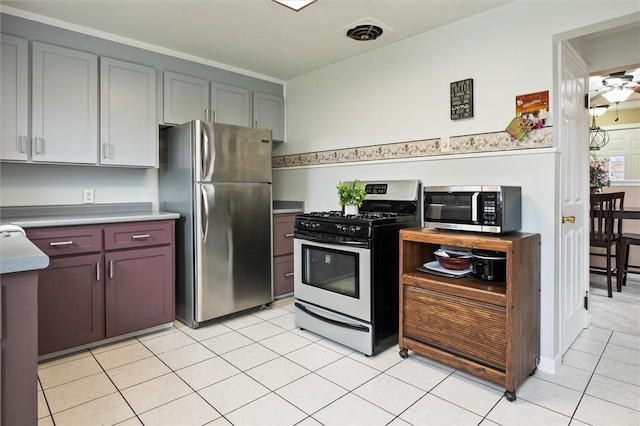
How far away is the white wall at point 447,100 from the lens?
88.4 inches

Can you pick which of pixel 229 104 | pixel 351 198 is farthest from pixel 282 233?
pixel 229 104

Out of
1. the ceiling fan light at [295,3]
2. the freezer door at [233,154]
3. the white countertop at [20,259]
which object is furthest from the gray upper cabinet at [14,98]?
the ceiling fan light at [295,3]

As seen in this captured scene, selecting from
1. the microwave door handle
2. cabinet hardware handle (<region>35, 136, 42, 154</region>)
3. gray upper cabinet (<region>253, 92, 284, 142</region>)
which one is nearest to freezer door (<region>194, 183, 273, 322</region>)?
gray upper cabinet (<region>253, 92, 284, 142</region>)

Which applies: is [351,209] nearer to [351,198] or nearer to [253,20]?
[351,198]

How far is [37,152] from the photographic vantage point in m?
2.54

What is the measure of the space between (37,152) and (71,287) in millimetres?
961

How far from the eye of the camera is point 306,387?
2074mm

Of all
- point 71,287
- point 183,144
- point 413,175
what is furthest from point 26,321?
point 413,175

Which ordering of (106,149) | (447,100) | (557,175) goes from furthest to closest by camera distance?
(106,149) < (447,100) < (557,175)

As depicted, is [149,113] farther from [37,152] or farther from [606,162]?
[606,162]

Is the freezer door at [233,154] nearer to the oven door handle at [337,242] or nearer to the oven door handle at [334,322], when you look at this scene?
the oven door handle at [337,242]

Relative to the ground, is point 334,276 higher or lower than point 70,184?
lower

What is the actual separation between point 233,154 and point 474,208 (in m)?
1.91

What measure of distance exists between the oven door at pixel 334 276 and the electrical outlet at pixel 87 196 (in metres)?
1.70
